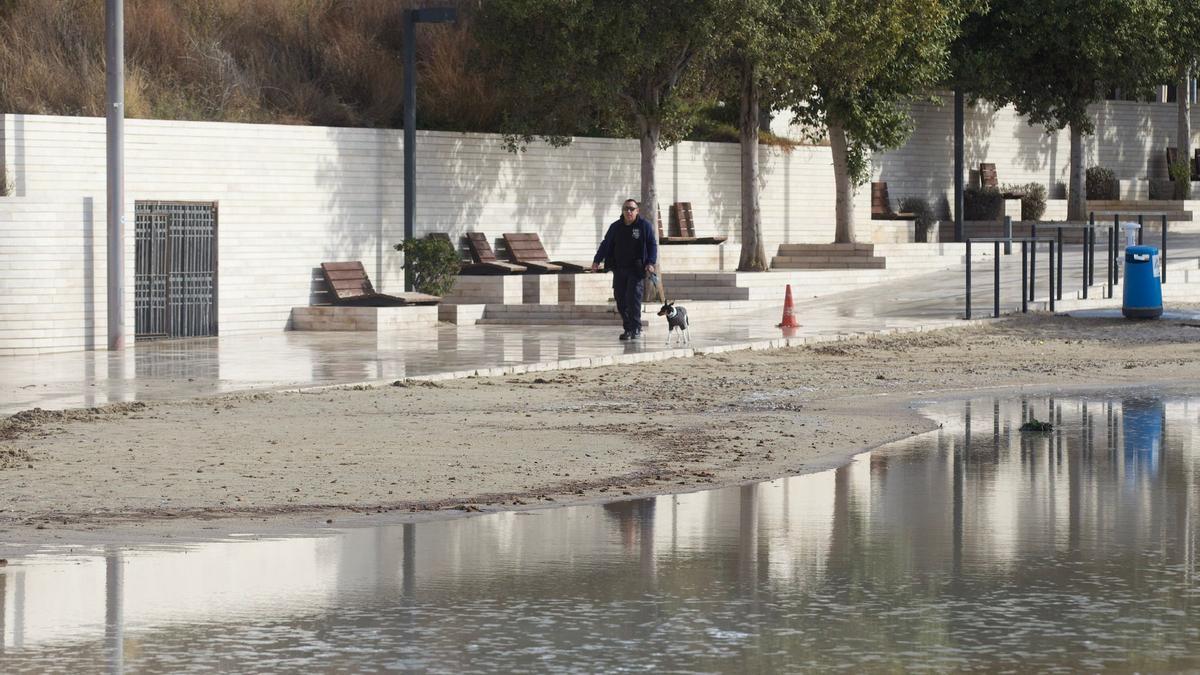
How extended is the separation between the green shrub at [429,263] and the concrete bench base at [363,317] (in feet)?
3.74

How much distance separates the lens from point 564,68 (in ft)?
96.3

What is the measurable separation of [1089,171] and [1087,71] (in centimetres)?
702

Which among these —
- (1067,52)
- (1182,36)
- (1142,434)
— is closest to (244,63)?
(1142,434)

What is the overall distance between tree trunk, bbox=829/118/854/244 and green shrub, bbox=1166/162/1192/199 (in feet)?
49.6

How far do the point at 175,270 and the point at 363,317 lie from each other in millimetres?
2535

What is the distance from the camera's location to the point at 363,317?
26.2 meters

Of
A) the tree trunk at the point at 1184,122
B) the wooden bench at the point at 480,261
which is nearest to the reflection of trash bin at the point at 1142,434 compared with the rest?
the wooden bench at the point at 480,261

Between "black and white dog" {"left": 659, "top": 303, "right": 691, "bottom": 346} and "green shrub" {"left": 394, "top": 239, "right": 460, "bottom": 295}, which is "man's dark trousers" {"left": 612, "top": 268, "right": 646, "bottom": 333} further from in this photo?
"green shrub" {"left": 394, "top": 239, "right": 460, "bottom": 295}

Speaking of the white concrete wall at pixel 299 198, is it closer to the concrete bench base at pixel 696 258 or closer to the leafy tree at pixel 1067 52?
the concrete bench base at pixel 696 258

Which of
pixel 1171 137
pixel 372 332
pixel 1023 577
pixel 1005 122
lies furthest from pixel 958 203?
pixel 1023 577

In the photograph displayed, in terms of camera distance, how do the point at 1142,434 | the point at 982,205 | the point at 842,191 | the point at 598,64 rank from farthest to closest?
the point at 982,205 → the point at 842,191 → the point at 598,64 → the point at 1142,434

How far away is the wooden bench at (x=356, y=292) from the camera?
1068 inches

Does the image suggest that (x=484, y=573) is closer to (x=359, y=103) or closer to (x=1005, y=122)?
(x=359, y=103)

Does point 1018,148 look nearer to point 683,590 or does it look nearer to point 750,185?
point 750,185
